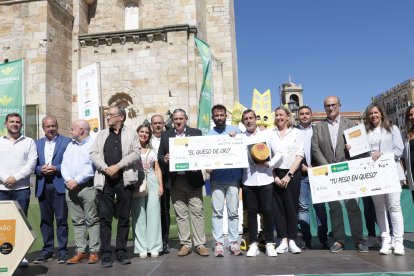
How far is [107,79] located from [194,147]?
10572 millimetres

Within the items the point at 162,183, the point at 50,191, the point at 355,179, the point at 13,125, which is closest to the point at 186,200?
the point at 162,183

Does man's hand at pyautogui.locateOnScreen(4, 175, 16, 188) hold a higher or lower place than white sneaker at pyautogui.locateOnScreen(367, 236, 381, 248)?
higher

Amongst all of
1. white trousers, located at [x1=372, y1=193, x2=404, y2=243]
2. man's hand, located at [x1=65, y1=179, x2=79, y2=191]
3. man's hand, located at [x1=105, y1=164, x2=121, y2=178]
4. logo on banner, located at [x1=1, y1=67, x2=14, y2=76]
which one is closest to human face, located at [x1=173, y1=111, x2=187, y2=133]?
man's hand, located at [x1=105, y1=164, x2=121, y2=178]

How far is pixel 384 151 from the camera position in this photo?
5156 mm

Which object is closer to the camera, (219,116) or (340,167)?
(340,167)

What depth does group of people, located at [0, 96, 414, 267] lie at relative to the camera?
197 inches

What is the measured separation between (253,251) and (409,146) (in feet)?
8.86

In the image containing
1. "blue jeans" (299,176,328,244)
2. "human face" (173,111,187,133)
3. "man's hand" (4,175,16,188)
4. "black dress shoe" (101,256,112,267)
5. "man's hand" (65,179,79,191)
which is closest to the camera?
"black dress shoe" (101,256,112,267)

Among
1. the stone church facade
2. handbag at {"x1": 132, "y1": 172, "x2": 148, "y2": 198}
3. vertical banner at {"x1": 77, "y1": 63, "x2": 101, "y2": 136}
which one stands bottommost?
handbag at {"x1": 132, "y1": 172, "x2": 148, "y2": 198}

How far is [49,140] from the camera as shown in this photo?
5562 millimetres

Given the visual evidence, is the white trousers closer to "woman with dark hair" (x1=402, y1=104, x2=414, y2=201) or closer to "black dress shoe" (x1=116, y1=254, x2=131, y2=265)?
"woman with dark hair" (x1=402, y1=104, x2=414, y2=201)

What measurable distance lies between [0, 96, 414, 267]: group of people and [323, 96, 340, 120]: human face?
1 cm

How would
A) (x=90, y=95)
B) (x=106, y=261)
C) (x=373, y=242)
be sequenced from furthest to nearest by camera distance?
(x=90, y=95)
(x=373, y=242)
(x=106, y=261)

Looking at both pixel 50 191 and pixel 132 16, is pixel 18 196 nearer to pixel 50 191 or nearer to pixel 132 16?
pixel 50 191
